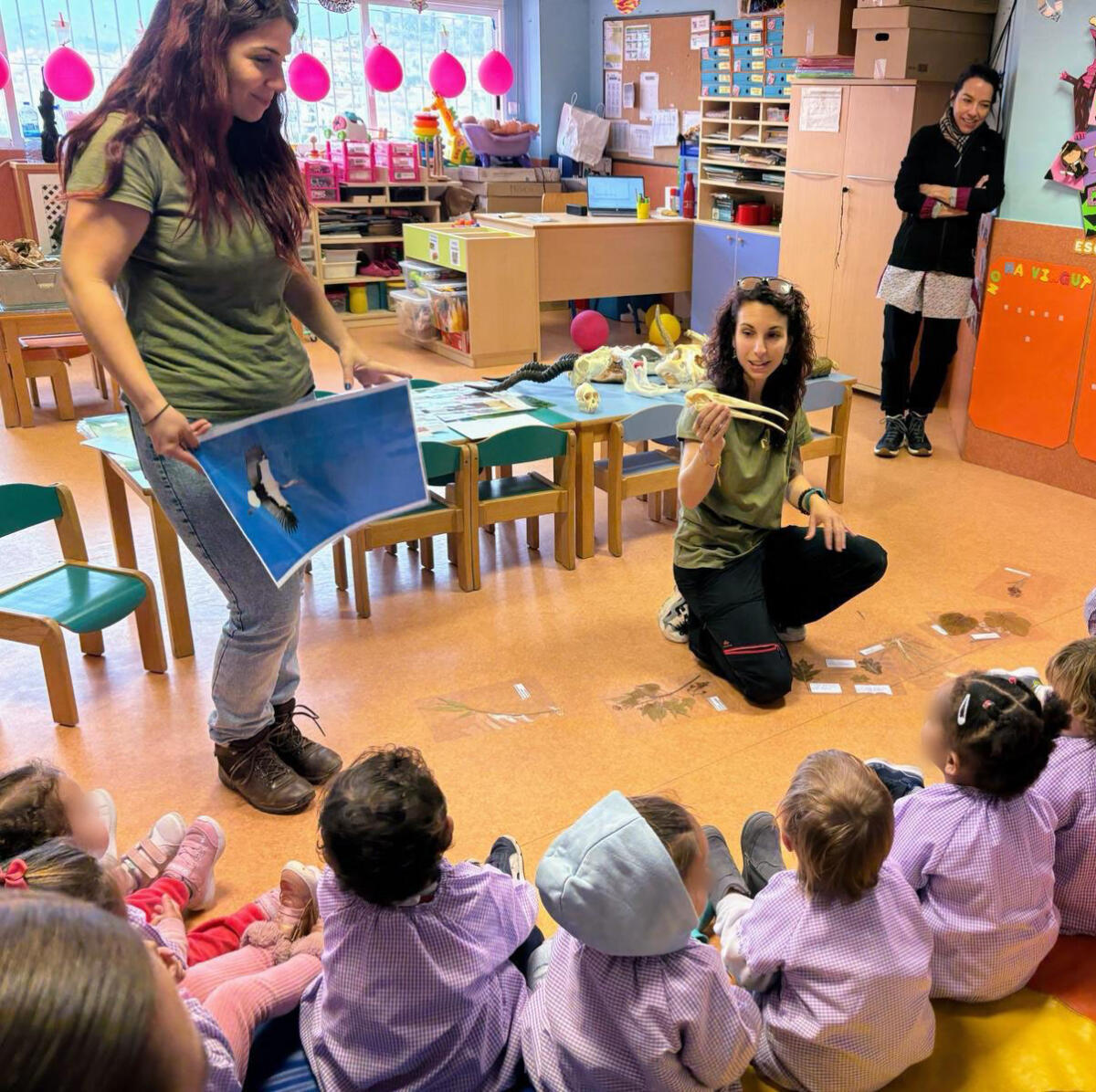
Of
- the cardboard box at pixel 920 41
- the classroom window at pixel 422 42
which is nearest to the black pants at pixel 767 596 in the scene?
the cardboard box at pixel 920 41

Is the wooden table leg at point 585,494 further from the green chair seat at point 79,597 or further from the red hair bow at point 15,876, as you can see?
the red hair bow at point 15,876

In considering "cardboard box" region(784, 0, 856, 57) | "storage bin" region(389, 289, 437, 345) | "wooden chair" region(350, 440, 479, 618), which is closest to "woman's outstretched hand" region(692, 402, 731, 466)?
"wooden chair" region(350, 440, 479, 618)

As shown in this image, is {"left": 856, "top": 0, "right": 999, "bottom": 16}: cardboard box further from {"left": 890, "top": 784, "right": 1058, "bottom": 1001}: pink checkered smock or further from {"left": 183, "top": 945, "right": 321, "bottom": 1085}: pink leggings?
{"left": 183, "top": 945, "right": 321, "bottom": 1085}: pink leggings

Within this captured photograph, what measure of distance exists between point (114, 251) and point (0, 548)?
2.17 m

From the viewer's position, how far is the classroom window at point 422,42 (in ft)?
25.8

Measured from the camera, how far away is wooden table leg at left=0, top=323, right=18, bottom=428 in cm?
482

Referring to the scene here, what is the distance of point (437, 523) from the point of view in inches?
120

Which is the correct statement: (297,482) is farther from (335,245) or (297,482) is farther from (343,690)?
(335,245)

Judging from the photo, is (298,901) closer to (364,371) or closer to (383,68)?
(364,371)

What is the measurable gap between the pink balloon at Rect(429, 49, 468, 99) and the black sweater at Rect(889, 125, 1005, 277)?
373 centimetres

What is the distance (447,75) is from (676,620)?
210 inches

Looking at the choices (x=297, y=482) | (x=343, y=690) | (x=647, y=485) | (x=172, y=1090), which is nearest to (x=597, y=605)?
(x=647, y=485)

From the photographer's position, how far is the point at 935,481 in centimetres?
409

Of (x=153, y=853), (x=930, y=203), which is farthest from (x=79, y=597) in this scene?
(x=930, y=203)
